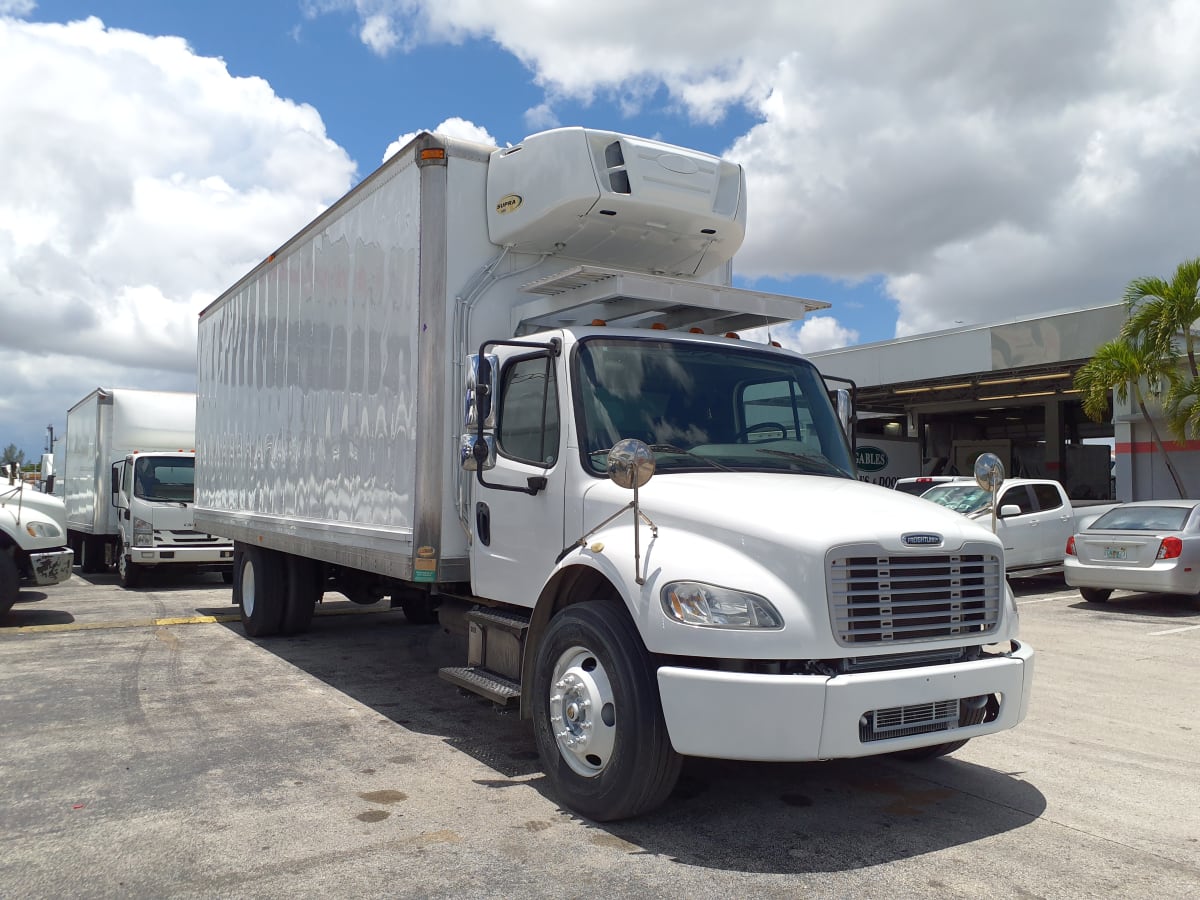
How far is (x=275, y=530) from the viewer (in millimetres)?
9477

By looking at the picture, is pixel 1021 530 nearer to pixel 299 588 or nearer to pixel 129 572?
pixel 299 588

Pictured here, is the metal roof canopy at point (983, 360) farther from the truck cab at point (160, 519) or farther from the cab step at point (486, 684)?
the cab step at point (486, 684)

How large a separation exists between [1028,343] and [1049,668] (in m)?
14.3

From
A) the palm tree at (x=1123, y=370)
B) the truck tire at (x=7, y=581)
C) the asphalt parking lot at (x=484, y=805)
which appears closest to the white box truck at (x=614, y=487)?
the asphalt parking lot at (x=484, y=805)

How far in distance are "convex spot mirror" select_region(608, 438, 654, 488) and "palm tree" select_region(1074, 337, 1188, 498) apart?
56.2 feet

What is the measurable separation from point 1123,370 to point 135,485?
1770 cm

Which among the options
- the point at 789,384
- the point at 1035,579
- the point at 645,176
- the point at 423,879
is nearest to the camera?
the point at 423,879

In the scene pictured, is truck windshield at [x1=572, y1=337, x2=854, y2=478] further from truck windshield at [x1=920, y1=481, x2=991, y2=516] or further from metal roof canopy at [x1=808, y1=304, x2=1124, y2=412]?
metal roof canopy at [x1=808, y1=304, x2=1124, y2=412]

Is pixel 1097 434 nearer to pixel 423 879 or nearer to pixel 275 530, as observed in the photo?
pixel 275 530

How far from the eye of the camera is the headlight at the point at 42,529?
11688mm

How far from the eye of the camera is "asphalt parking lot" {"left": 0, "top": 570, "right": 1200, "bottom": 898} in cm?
405

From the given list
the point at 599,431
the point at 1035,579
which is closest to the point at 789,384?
the point at 599,431

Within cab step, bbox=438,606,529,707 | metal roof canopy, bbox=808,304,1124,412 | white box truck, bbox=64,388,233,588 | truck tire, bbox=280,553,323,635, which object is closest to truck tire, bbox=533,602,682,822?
cab step, bbox=438,606,529,707

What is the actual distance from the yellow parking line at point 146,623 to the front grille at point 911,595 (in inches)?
366
